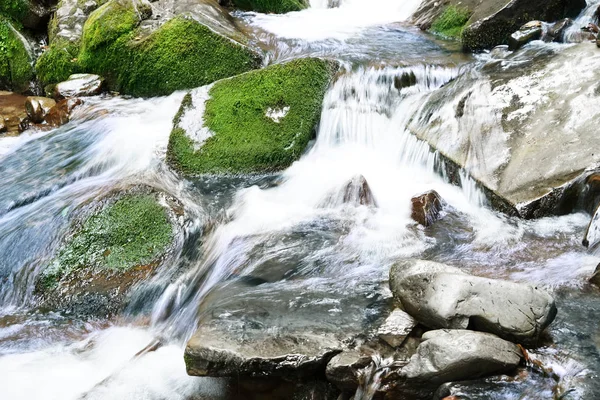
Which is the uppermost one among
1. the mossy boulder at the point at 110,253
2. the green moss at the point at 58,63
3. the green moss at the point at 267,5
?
the green moss at the point at 267,5

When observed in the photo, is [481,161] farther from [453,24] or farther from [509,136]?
[453,24]

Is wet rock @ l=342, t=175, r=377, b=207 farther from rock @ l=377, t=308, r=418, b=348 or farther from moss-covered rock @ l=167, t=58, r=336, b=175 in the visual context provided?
rock @ l=377, t=308, r=418, b=348

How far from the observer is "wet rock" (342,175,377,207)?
5.43 metres

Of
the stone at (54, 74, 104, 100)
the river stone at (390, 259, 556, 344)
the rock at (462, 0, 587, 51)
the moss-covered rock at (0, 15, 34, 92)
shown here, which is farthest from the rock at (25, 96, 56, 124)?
the river stone at (390, 259, 556, 344)

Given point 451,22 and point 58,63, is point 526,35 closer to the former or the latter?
point 451,22

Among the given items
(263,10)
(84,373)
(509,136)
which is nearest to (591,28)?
(509,136)

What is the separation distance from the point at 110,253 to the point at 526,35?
253 inches

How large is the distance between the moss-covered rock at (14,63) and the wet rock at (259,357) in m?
7.88

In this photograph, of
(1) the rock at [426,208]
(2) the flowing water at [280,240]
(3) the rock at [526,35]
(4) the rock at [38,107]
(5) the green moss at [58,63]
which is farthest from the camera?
(5) the green moss at [58,63]

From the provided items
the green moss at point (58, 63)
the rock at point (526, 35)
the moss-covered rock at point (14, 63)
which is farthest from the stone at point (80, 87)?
the rock at point (526, 35)

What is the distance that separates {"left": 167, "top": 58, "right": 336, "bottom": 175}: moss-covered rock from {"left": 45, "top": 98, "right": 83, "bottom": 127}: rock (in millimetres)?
2285

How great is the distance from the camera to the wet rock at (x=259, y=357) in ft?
10.5

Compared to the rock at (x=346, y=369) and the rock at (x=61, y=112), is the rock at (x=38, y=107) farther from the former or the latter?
the rock at (x=346, y=369)

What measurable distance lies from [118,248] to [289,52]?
15.8ft
